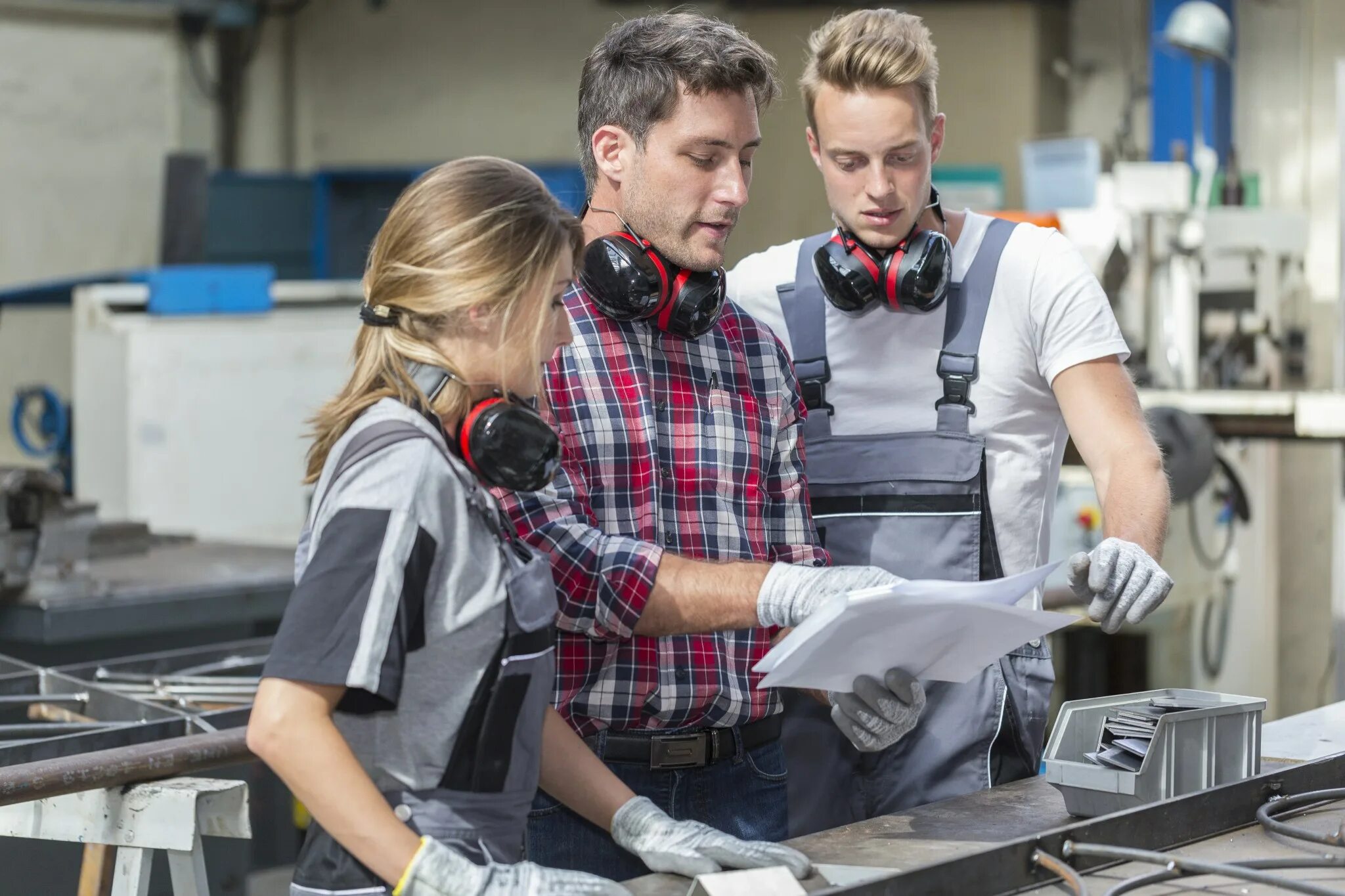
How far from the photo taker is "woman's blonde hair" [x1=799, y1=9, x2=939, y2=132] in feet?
5.86

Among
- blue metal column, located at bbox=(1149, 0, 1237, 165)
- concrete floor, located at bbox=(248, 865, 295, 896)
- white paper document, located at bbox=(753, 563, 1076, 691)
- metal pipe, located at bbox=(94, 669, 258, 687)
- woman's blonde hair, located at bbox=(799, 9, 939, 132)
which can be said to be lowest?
concrete floor, located at bbox=(248, 865, 295, 896)

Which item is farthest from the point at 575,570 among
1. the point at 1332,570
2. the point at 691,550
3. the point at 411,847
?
the point at 1332,570

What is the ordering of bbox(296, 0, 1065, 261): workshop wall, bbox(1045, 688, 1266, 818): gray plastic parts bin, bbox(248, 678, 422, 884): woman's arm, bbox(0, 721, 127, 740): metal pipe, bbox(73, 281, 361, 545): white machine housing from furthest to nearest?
bbox(296, 0, 1065, 261): workshop wall < bbox(73, 281, 361, 545): white machine housing < bbox(0, 721, 127, 740): metal pipe < bbox(1045, 688, 1266, 818): gray plastic parts bin < bbox(248, 678, 422, 884): woman's arm

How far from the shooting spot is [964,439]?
1.81m

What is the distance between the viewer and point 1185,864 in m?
1.34

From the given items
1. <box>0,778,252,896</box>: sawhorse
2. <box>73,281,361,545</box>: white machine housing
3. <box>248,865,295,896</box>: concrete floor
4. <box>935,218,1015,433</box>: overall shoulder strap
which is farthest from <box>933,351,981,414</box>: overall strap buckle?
<box>73,281,361,545</box>: white machine housing

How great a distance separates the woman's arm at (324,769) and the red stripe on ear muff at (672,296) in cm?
63

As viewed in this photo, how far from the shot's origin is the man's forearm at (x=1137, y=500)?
1.74m

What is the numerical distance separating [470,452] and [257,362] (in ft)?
13.6

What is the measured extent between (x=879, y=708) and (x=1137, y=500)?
0.48 m

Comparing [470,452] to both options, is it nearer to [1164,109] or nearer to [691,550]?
[691,550]

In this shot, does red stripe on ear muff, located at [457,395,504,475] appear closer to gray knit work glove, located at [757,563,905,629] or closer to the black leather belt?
gray knit work glove, located at [757,563,905,629]

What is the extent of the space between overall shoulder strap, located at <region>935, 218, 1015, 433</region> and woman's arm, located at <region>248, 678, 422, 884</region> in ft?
3.00

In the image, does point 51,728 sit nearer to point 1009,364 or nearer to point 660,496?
point 660,496
